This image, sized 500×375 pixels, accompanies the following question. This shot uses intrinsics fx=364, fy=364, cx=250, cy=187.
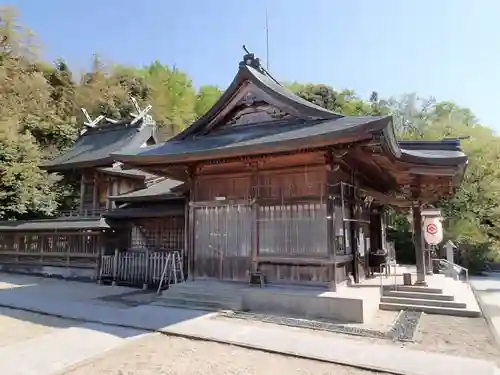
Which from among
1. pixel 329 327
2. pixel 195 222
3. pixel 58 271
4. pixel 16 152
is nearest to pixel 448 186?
pixel 329 327

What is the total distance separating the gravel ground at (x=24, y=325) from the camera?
6191mm

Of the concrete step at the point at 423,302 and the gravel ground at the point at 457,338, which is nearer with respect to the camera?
the gravel ground at the point at 457,338

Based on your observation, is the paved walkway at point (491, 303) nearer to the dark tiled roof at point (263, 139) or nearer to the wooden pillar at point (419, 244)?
the wooden pillar at point (419, 244)

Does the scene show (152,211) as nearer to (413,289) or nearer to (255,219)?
(255,219)

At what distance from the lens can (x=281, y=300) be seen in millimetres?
7781

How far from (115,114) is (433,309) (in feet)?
118

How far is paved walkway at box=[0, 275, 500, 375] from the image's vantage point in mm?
4656

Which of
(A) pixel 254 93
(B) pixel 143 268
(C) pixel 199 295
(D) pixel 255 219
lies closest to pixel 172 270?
(B) pixel 143 268

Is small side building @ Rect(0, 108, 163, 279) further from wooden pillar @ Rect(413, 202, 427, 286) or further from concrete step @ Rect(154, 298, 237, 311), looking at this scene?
wooden pillar @ Rect(413, 202, 427, 286)

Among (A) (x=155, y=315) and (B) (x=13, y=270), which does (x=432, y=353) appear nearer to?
(A) (x=155, y=315)

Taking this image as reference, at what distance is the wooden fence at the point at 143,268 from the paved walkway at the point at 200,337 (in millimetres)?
3176

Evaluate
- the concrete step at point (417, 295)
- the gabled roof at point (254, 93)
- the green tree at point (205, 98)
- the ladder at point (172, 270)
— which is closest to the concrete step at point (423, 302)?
the concrete step at point (417, 295)

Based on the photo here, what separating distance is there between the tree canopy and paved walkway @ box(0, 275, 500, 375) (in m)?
15.6

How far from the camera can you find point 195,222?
9.93 m
